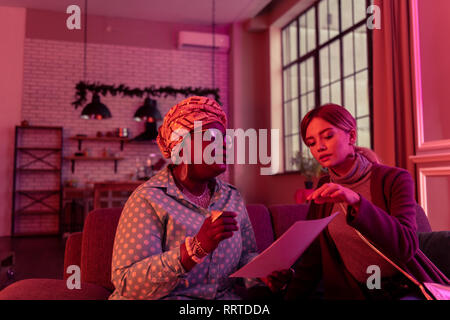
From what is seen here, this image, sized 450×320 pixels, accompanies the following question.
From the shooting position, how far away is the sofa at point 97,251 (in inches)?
47.3

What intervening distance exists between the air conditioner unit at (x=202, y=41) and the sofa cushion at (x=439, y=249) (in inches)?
274

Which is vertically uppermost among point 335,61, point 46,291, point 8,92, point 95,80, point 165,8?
point 165,8

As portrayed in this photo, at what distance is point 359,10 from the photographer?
522 centimetres

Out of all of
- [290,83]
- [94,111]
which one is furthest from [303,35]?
[94,111]

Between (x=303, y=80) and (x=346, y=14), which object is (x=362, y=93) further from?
(x=303, y=80)

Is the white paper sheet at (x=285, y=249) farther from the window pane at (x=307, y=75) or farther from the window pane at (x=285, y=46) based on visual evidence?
the window pane at (x=285, y=46)

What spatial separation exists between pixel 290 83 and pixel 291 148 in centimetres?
123

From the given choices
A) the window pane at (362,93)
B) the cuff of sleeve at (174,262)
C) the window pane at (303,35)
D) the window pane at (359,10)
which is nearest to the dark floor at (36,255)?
the cuff of sleeve at (174,262)

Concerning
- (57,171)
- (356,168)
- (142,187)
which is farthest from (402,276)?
(57,171)

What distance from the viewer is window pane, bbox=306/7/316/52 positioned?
21.1ft

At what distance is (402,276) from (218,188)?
632 mm

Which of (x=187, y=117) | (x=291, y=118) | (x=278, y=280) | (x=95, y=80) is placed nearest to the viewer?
(x=278, y=280)

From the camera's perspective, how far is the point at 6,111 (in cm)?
723

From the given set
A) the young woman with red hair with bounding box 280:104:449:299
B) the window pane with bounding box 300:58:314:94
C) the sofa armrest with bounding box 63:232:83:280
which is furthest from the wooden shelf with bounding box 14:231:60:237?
the young woman with red hair with bounding box 280:104:449:299
